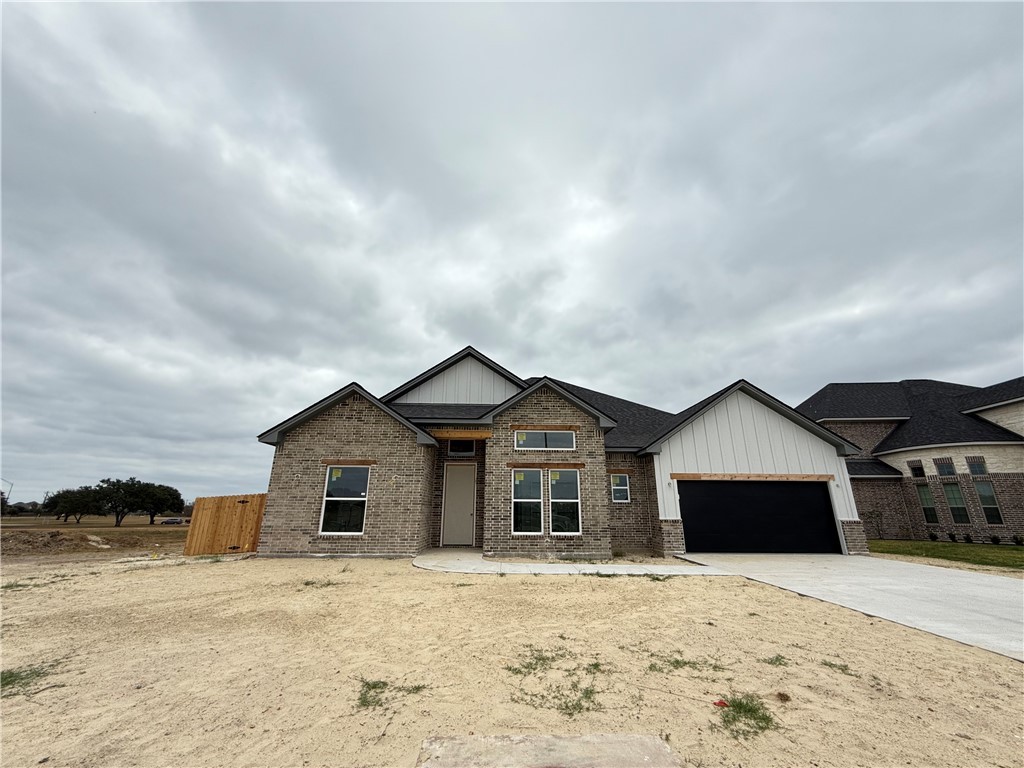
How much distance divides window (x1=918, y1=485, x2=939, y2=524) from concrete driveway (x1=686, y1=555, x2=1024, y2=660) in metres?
13.6

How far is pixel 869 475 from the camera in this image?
74.8ft

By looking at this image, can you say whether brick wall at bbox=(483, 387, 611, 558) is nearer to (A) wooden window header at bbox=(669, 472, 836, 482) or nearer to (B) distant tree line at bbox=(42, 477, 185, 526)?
(A) wooden window header at bbox=(669, 472, 836, 482)

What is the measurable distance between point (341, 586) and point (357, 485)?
4909 millimetres

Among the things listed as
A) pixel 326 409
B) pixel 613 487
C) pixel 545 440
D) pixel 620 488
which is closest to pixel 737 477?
pixel 620 488

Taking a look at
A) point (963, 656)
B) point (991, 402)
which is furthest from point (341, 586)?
point (991, 402)

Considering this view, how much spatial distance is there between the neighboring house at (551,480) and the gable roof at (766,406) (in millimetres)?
49

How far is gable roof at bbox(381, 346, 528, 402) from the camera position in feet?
55.4

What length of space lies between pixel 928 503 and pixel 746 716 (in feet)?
89.3

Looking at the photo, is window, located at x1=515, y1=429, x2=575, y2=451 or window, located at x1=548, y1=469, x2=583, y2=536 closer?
window, located at x1=548, y1=469, x2=583, y2=536

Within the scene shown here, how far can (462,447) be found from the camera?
585 inches

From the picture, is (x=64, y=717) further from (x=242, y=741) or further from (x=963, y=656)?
(x=963, y=656)

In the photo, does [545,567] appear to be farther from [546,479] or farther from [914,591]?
[914,591]

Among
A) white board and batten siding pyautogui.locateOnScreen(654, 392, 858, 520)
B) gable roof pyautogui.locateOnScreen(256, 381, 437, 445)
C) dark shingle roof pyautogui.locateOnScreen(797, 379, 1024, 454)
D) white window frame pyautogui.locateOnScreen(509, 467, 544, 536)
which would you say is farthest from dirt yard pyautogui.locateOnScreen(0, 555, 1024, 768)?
dark shingle roof pyautogui.locateOnScreen(797, 379, 1024, 454)

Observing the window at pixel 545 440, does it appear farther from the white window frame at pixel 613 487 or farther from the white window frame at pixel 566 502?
the white window frame at pixel 613 487
